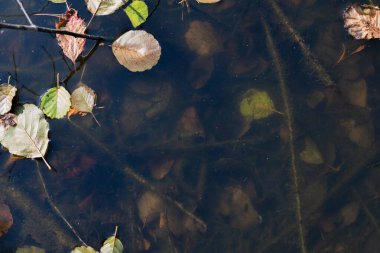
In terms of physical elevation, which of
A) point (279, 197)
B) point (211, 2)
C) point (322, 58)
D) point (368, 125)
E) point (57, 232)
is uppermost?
point (211, 2)

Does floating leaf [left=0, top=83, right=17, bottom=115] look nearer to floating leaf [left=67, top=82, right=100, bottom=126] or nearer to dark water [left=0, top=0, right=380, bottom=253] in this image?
dark water [left=0, top=0, right=380, bottom=253]

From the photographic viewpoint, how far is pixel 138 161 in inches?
91.0

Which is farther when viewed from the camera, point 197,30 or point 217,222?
point 197,30

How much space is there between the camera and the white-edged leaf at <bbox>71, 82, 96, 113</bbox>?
2.31m

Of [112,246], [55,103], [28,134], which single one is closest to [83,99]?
[55,103]

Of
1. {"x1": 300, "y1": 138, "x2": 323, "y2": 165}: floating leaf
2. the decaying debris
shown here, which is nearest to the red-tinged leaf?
{"x1": 300, "y1": 138, "x2": 323, "y2": 165}: floating leaf

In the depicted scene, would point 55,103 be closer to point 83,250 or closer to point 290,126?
point 83,250

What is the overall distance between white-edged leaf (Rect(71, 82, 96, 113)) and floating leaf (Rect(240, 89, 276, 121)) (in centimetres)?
80

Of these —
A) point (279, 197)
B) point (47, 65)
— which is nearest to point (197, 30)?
point (47, 65)

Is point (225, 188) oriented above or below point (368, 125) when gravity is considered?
below

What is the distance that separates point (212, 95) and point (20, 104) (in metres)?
1.03

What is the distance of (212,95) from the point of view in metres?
2.38

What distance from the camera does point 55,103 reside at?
2.29 m

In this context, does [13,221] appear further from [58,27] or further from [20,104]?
[58,27]
